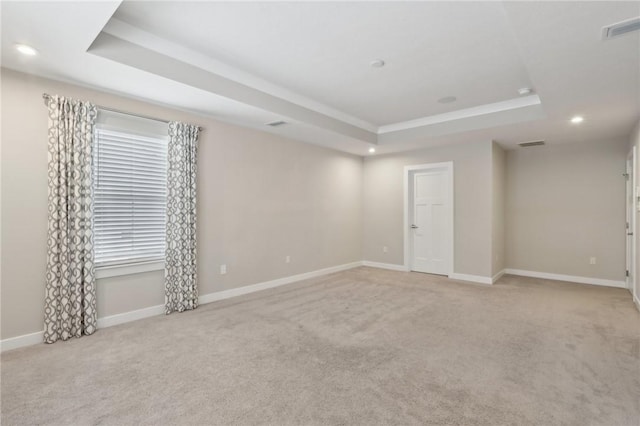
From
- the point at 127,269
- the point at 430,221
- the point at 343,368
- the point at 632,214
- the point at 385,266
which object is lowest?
the point at 343,368

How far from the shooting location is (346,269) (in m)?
6.79

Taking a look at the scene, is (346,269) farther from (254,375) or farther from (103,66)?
(103,66)

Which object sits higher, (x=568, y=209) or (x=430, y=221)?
(x=568, y=209)

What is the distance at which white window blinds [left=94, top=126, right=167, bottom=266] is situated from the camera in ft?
11.5

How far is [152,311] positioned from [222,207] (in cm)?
161

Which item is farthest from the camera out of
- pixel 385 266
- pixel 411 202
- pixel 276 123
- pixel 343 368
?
pixel 385 266

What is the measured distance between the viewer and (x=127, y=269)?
364 cm

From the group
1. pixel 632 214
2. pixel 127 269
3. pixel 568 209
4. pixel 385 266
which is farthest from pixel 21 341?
pixel 568 209

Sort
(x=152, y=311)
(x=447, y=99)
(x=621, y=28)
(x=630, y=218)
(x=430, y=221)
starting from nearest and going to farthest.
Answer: (x=621, y=28), (x=152, y=311), (x=447, y=99), (x=630, y=218), (x=430, y=221)

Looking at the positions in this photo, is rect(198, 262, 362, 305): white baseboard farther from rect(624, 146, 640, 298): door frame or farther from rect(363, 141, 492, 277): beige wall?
rect(624, 146, 640, 298): door frame

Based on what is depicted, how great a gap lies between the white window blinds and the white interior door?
4.79 meters

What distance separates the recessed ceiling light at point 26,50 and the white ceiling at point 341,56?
2.8 inches

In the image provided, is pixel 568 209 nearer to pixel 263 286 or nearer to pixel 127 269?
pixel 263 286

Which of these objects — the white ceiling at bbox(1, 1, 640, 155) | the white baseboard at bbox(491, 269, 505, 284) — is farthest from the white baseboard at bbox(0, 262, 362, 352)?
the white baseboard at bbox(491, 269, 505, 284)
